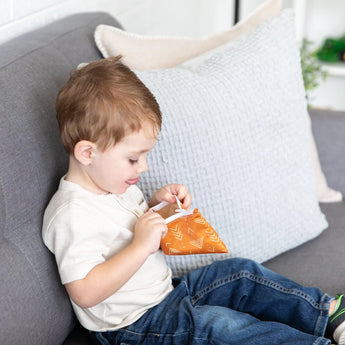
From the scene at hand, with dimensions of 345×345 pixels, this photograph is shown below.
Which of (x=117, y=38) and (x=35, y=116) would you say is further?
(x=117, y=38)

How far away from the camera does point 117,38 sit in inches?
51.3

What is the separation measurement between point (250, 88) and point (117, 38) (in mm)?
348

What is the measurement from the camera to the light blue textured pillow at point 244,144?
114 centimetres

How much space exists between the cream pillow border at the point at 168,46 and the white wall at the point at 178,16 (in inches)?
7.1

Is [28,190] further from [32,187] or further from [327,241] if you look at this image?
[327,241]

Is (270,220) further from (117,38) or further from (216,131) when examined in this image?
(117,38)

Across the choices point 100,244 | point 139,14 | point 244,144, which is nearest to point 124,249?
point 100,244

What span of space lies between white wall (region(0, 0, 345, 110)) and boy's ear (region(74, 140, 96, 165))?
42cm

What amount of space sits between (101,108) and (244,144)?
1.36ft

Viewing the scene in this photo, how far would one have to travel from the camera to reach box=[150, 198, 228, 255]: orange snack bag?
100 cm

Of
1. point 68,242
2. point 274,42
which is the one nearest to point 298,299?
point 68,242

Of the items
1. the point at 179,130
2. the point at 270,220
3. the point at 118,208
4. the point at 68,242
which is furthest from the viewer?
the point at 270,220

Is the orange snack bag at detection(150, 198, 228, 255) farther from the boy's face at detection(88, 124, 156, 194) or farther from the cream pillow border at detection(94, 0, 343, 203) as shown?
the cream pillow border at detection(94, 0, 343, 203)

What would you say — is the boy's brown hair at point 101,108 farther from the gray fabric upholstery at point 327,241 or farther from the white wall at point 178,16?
the gray fabric upholstery at point 327,241
